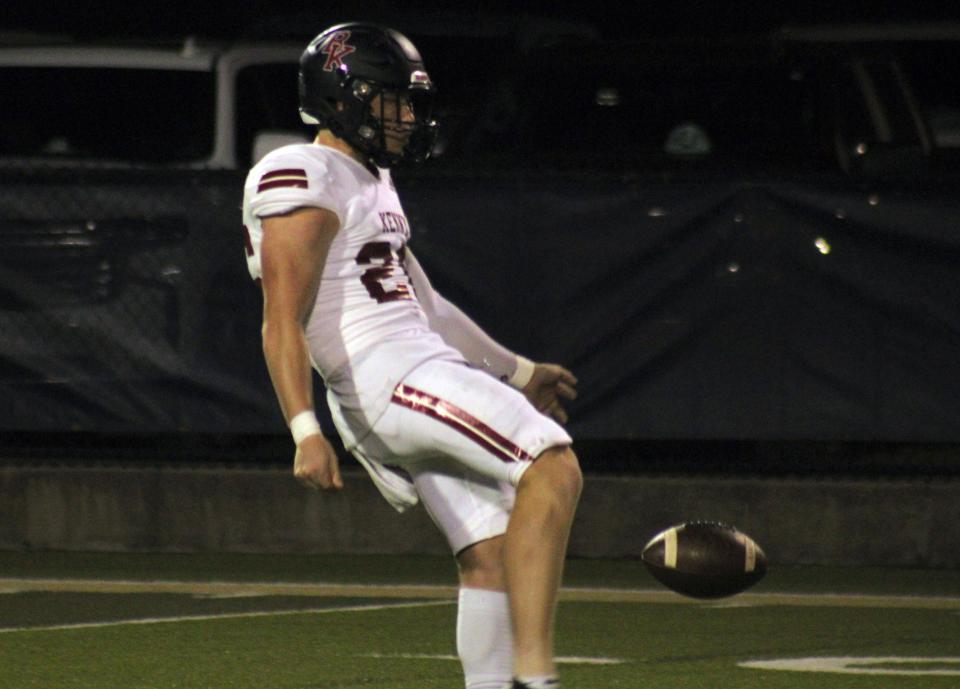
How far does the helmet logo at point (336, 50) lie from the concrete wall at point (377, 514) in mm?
4049

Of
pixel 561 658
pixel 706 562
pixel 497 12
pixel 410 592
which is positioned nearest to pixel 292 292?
pixel 706 562

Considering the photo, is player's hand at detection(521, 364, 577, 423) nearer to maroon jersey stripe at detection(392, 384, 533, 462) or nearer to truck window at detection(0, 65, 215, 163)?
maroon jersey stripe at detection(392, 384, 533, 462)

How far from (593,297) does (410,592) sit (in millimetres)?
1604

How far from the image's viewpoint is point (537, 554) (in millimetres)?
5391

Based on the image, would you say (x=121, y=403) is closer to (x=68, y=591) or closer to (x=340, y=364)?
(x=68, y=591)

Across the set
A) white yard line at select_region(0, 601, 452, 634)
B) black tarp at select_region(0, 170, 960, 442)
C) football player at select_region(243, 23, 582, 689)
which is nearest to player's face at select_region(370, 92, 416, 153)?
football player at select_region(243, 23, 582, 689)

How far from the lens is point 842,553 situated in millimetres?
9383

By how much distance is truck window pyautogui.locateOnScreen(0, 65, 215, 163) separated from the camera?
12.6 m

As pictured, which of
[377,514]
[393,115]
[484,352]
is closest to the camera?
[393,115]

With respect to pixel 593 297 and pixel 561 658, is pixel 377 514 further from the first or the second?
pixel 561 658

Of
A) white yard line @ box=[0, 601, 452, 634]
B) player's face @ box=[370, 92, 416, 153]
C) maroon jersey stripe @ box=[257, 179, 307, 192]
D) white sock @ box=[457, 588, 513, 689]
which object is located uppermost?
player's face @ box=[370, 92, 416, 153]

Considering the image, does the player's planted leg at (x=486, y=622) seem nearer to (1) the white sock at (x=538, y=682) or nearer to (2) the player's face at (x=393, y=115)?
(1) the white sock at (x=538, y=682)

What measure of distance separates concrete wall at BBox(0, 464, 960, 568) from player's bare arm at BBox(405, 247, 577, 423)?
325 centimetres

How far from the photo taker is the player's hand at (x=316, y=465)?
17.2ft
